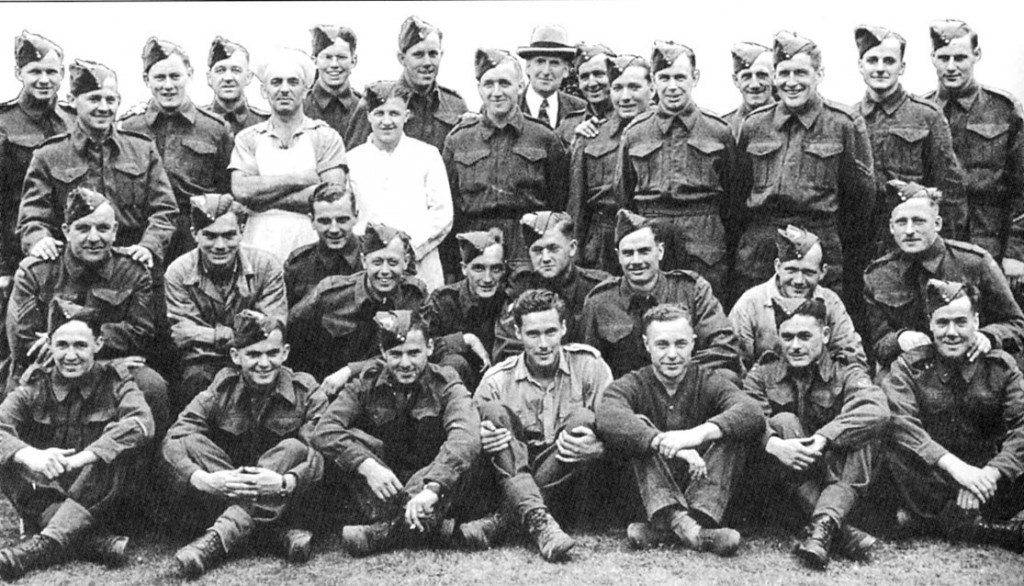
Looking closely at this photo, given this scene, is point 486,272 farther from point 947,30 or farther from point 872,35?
point 947,30

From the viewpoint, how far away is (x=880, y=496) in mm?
4828

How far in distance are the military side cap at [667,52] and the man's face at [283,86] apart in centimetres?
168

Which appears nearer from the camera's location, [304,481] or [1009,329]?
[304,481]

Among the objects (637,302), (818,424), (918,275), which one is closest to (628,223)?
(637,302)

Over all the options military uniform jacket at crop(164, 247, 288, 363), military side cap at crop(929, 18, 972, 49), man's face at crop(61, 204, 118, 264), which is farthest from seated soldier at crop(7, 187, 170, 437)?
military side cap at crop(929, 18, 972, 49)

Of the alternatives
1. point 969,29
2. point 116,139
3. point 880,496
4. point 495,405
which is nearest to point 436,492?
point 495,405

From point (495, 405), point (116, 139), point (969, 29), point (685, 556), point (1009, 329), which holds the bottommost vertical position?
point (685, 556)

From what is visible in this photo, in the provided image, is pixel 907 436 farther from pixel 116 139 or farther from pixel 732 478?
pixel 116 139

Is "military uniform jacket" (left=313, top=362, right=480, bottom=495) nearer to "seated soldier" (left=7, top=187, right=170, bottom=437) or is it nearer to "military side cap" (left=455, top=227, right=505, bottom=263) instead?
"military side cap" (left=455, top=227, right=505, bottom=263)

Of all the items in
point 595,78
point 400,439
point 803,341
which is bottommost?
point 400,439

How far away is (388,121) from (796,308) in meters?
2.15

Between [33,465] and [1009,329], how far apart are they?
4.06m

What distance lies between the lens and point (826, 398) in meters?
4.78

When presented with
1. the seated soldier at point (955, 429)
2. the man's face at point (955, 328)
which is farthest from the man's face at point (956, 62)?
the man's face at point (955, 328)
